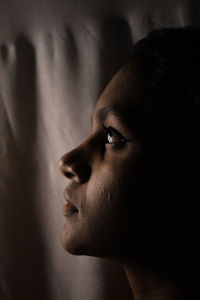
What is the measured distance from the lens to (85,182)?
733 mm

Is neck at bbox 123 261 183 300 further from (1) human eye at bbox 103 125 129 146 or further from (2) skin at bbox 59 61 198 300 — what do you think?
(1) human eye at bbox 103 125 129 146

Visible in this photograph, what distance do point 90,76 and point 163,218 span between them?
0.51m

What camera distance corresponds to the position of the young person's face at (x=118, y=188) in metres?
0.68

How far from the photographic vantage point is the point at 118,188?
68 cm

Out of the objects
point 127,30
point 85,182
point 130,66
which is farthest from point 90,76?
point 85,182

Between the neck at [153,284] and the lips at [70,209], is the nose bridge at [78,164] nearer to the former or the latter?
the lips at [70,209]

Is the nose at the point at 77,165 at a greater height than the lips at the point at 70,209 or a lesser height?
greater

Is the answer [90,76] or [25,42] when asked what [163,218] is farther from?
[25,42]

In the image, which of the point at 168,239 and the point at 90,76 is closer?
the point at 168,239

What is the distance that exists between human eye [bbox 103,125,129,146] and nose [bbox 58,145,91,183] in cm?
6

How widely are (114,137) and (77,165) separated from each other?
10 cm

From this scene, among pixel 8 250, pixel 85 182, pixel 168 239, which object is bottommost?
pixel 8 250

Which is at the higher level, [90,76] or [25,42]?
[25,42]

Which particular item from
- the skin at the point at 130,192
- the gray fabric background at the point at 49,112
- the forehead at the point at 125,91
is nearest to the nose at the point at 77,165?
the skin at the point at 130,192
